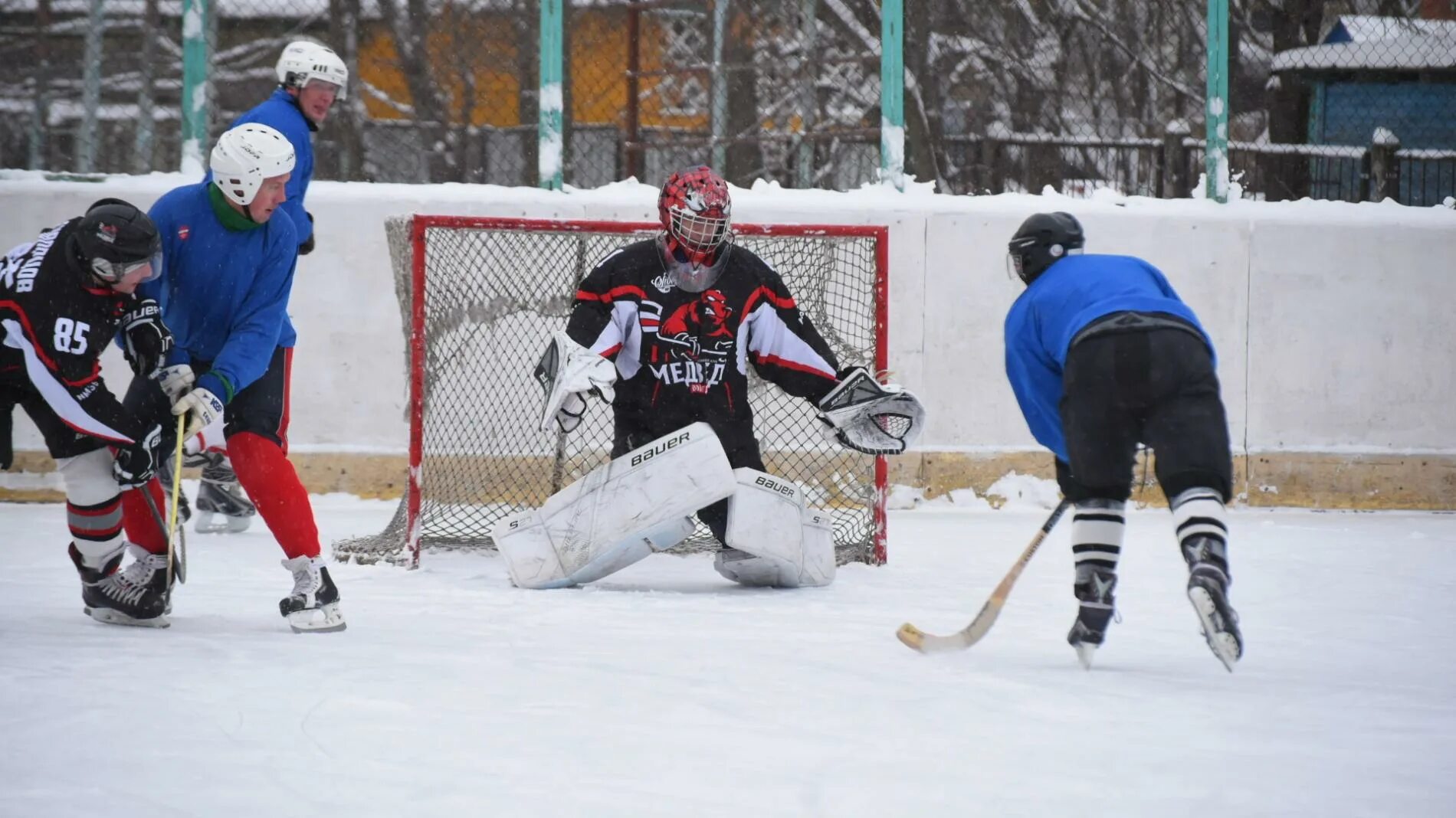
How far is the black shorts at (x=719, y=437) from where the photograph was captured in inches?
163

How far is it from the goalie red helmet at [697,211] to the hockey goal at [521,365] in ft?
2.05

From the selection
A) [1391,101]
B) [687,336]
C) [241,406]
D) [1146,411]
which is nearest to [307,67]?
[687,336]

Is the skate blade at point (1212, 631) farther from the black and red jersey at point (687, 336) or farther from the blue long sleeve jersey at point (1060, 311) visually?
the black and red jersey at point (687, 336)

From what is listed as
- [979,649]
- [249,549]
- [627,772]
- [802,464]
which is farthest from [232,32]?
[627,772]

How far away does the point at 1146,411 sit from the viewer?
2.89m

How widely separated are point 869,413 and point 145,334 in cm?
198

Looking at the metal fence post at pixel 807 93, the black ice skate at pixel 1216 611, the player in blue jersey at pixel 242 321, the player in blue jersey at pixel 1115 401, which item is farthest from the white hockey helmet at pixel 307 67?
the black ice skate at pixel 1216 611

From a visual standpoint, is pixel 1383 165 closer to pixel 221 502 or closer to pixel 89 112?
pixel 221 502

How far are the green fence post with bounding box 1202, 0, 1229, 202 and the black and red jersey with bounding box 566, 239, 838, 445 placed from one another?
2629 millimetres

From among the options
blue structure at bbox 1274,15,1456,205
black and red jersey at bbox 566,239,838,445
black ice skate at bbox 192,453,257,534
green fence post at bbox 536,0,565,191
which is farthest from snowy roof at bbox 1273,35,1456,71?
black ice skate at bbox 192,453,257,534

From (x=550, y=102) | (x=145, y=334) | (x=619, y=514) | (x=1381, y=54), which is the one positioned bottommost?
(x=619, y=514)

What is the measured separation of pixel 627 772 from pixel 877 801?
367mm

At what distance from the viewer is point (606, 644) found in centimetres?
314

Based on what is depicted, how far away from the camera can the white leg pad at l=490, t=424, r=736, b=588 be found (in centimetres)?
388
